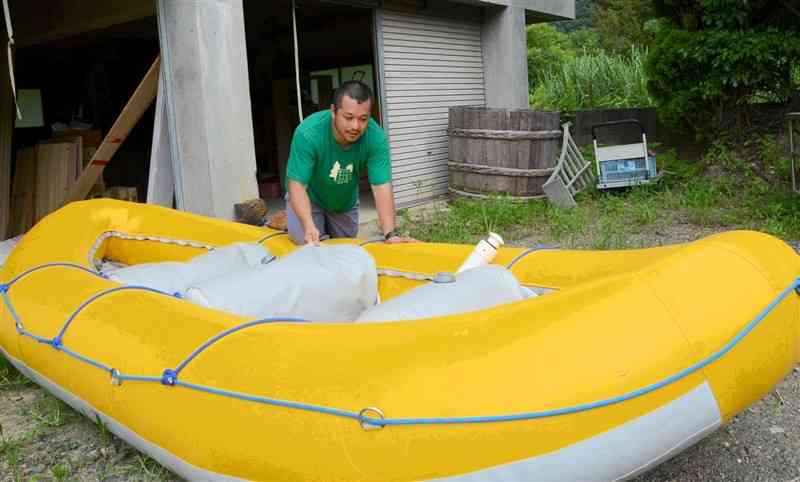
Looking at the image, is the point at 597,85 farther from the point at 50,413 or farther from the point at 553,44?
the point at 553,44

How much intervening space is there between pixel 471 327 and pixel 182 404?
1.00m

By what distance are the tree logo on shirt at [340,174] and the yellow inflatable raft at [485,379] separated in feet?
5.53

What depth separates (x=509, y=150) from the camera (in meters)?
7.78

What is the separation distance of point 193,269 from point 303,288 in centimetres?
83

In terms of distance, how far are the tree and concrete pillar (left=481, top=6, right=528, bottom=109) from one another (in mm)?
1836

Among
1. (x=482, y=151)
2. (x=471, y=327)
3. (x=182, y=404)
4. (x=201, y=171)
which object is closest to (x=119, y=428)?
(x=182, y=404)

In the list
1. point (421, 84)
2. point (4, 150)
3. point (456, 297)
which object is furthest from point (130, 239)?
point (421, 84)

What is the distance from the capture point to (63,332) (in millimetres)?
2871

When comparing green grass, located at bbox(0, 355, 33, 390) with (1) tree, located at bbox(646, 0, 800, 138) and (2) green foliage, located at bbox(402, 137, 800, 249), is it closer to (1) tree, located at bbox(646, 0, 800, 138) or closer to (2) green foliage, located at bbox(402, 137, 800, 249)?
(2) green foliage, located at bbox(402, 137, 800, 249)

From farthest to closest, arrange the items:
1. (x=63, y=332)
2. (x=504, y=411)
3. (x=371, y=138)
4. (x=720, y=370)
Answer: (x=371, y=138)
(x=63, y=332)
(x=720, y=370)
(x=504, y=411)

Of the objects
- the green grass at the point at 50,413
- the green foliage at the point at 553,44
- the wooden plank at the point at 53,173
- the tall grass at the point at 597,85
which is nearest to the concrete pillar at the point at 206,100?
the green grass at the point at 50,413

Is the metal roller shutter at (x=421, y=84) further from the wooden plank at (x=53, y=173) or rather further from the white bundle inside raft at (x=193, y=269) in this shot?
the white bundle inside raft at (x=193, y=269)

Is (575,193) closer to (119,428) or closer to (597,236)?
(597,236)

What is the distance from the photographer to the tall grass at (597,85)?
39.3 ft
